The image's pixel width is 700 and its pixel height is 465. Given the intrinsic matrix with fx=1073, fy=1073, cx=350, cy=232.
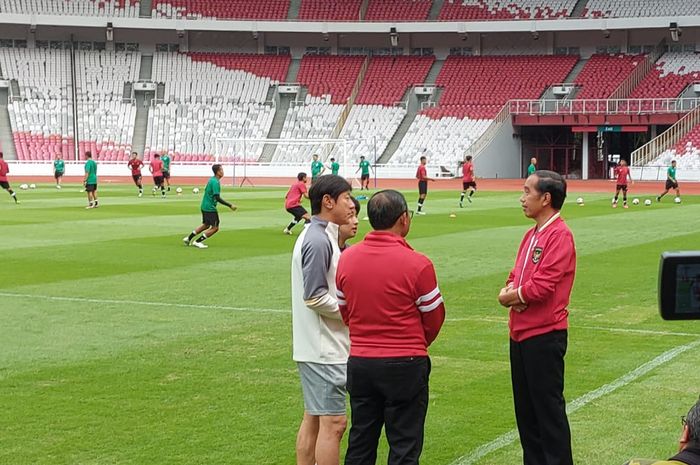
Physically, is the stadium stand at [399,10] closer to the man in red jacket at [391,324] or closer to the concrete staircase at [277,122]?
the concrete staircase at [277,122]

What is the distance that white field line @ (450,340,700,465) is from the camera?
7559mm

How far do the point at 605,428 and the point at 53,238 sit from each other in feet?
58.1

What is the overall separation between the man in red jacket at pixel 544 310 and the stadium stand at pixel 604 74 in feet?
188

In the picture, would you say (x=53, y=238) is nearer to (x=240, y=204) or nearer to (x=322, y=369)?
(x=240, y=204)

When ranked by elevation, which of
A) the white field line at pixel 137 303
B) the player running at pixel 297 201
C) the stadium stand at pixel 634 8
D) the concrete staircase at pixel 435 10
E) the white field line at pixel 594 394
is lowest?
the white field line at pixel 594 394

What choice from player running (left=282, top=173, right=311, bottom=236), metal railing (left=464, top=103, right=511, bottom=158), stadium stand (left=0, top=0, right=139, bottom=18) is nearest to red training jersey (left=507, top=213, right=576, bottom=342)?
player running (left=282, top=173, right=311, bottom=236)

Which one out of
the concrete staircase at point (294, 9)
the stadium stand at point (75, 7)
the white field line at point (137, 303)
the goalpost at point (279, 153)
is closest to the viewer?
the white field line at point (137, 303)

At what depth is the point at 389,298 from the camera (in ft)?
18.9

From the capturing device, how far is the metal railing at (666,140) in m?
55.9

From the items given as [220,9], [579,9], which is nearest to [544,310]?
[579,9]

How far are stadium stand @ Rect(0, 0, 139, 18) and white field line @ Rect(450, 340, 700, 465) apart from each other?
6555 centimetres

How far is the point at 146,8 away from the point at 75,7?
4.78 m

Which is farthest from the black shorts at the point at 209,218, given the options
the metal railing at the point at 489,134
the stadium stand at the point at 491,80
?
the stadium stand at the point at 491,80

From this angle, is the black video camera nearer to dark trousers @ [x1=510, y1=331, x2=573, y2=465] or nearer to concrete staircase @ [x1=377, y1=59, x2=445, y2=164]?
dark trousers @ [x1=510, y1=331, x2=573, y2=465]
